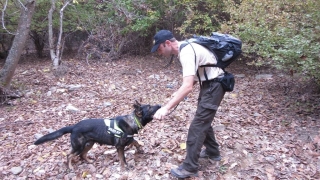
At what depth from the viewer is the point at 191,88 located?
302 cm

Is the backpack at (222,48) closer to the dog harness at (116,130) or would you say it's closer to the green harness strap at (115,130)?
the dog harness at (116,130)

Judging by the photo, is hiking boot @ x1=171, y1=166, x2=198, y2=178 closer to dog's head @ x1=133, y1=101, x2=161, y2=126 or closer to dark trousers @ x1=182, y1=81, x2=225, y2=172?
dark trousers @ x1=182, y1=81, x2=225, y2=172

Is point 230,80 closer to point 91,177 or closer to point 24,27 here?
point 91,177

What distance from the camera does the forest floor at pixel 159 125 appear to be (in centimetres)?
405

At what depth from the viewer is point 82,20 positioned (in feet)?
38.2

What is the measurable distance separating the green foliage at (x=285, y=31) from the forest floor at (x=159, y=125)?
1.10m

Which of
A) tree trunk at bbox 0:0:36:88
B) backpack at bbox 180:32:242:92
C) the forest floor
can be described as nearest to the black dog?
the forest floor

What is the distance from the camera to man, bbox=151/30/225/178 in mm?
3012

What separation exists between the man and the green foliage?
Result: 9.05 ft

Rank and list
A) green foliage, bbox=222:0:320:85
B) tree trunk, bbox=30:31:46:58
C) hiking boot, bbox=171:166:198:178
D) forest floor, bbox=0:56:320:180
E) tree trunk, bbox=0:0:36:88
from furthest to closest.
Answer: tree trunk, bbox=30:31:46:58 < tree trunk, bbox=0:0:36:88 < green foliage, bbox=222:0:320:85 < forest floor, bbox=0:56:320:180 < hiking boot, bbox=171:166:198:178

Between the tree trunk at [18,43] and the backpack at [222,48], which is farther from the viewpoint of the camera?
the tree trunk at [18,43]

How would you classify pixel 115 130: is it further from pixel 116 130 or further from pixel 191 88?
pixel 191 88

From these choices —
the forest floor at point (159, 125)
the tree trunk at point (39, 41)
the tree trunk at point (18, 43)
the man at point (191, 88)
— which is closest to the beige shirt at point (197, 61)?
the man at point (191, 88)

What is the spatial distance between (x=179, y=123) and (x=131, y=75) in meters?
4.48
